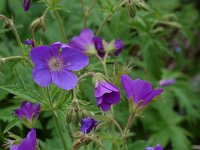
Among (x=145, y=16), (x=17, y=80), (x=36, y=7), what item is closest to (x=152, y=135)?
(x=145, y=16)

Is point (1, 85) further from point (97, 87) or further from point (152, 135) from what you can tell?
point (152, 135)

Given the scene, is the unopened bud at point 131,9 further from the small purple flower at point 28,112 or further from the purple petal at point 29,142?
the purple petal at point 29,142

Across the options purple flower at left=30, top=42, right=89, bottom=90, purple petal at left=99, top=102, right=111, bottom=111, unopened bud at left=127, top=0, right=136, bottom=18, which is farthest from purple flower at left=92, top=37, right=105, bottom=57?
purple petal at left=99, top=102, right=111, bottom=111

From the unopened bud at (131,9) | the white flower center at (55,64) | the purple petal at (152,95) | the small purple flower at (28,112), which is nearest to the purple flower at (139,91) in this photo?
the purple petal at (152,95)

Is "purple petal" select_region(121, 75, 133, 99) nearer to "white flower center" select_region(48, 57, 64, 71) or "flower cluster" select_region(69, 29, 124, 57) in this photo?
"white flower center" select_region(48, 57, 64, 71)

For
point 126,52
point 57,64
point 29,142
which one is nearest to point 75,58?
point 57,64

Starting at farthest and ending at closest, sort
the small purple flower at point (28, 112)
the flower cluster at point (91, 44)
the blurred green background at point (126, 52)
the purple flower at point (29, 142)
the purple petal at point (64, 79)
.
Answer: the blurred green background at point (126, 52) → the flower cluster at point (91, 44) → the small purple flower at point (28, 112) → the purple petal at point (64, 79) → the purple flower at point (29, 142)

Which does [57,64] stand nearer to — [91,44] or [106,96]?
[106,96]
